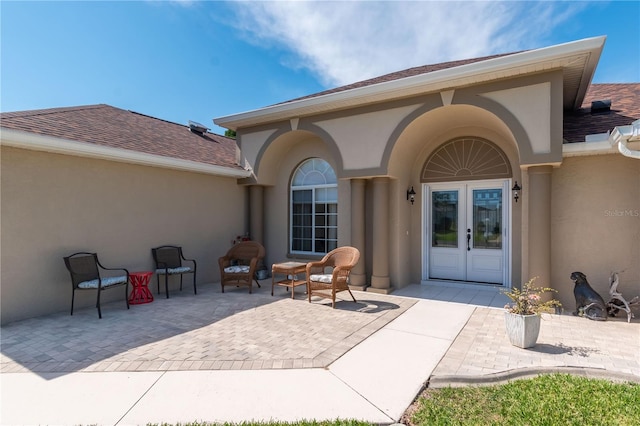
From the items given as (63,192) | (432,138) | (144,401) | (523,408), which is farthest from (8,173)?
(432,138)

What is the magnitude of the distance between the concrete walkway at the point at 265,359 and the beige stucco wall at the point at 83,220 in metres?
0.71

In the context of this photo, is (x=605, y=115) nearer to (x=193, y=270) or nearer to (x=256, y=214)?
(x=256, y=214)

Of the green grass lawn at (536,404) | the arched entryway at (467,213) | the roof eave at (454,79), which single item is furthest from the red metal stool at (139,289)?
the arched entryway at (467,213)

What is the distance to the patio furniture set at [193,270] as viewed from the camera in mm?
6539

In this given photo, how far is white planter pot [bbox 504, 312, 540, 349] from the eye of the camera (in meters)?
4.59

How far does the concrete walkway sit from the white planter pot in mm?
134

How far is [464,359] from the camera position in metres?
4.31

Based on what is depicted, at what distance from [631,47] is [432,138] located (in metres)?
5.65

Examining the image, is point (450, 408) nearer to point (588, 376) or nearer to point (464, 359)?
point (464, 359)

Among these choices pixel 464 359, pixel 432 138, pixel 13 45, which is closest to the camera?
pixel 464 359

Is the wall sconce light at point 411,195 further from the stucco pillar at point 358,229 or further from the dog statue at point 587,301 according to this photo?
the dog statue at point 587,301

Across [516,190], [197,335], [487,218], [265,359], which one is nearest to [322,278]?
[197,335]

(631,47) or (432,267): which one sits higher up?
(631,47)

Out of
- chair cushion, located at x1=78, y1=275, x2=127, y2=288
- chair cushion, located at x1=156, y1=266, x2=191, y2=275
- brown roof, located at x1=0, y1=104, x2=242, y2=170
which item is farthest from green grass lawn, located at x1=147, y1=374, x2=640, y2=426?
brown roof, located at x1=0, y1=104, x2=242, y2=170
